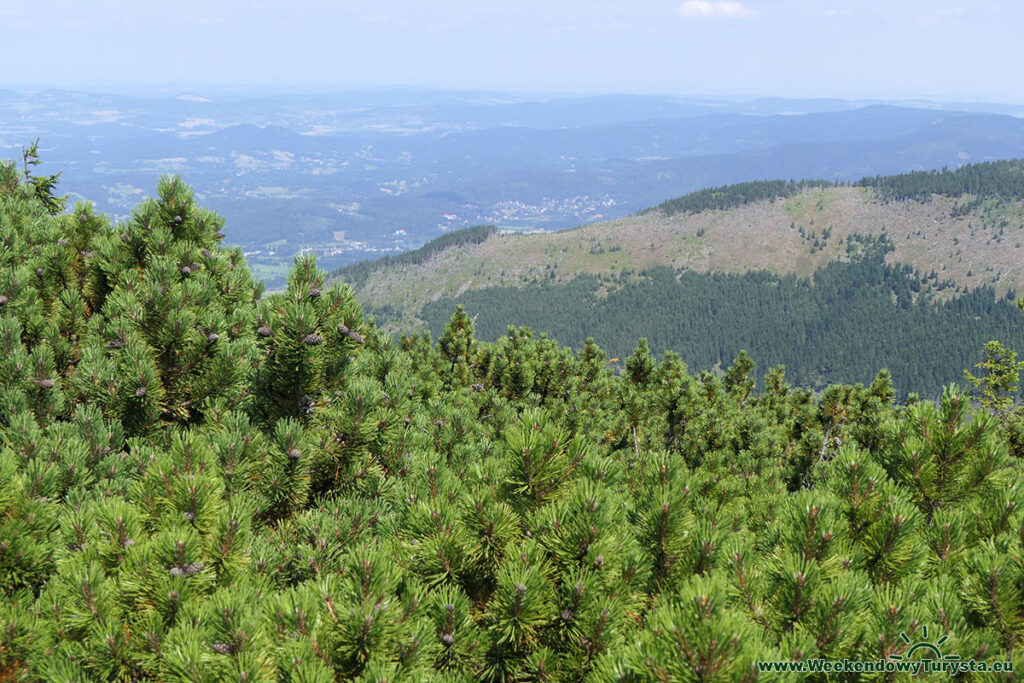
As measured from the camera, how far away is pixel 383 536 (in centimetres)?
399

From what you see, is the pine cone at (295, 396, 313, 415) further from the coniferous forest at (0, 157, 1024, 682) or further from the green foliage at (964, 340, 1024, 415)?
the green foliage at (964, 340, 1024, 415)

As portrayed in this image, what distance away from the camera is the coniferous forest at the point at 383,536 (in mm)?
2895

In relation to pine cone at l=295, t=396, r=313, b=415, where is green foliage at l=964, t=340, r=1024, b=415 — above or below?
below

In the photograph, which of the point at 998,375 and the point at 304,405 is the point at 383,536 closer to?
the point at 304,405

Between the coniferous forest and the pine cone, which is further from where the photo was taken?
the pine cone

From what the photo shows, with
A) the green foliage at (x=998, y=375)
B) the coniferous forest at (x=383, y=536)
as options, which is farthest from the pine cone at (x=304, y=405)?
the green foliage at (x=998, y=375)

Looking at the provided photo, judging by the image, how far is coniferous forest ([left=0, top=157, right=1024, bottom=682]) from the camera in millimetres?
2895

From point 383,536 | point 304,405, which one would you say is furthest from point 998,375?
point 383,536

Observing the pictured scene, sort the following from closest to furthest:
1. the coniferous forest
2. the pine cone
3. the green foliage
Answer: the coniferous forest → the pine cone → the green foliage

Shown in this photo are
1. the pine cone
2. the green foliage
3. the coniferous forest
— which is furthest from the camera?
the green foliage

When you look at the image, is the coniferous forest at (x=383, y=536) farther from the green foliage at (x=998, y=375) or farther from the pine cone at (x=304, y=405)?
the green foliage at (x=998, y=375)

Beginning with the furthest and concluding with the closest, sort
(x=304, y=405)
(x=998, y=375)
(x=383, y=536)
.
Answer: (x=998, y=375), (x=304, y=405), (x=383, y=536)

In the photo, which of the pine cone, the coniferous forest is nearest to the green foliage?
the coniferous forest

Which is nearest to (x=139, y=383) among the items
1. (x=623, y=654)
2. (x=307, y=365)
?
(x=307, y=365)
